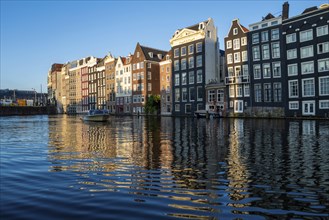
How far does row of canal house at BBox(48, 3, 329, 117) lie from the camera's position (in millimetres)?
59625

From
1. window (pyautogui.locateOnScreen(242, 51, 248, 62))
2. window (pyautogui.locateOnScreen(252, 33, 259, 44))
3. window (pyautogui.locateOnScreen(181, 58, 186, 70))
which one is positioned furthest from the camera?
window (pyautogui.locateOnScreen(181, 58, 186, 70))

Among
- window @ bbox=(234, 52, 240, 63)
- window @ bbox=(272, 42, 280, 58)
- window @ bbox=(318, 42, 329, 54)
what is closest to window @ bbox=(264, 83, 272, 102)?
window @ bbox=(272, 42, 280, 58)

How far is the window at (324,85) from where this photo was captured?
187 feet

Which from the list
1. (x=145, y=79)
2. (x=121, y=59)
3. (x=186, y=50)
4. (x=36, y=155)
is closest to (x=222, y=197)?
(x=36, y=155)

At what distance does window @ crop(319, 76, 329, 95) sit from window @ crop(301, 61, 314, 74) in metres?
3.03

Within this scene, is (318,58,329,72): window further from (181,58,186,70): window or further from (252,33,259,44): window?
(181,58,186,70): window

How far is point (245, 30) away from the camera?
76.0 metres

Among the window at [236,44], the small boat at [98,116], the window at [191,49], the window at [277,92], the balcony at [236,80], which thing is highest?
the window at [191,49]

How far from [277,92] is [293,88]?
11.8ft

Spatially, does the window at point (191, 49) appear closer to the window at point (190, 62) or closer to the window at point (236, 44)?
the window at point (190, 62)

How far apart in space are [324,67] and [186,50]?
39.7 metres

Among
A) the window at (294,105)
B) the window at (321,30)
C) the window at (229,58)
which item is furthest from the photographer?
the window at (229,58)

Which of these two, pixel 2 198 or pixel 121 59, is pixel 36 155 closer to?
pixel 2 198

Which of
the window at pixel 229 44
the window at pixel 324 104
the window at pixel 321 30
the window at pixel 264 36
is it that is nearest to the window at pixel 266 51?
the window at pixel 264 36
